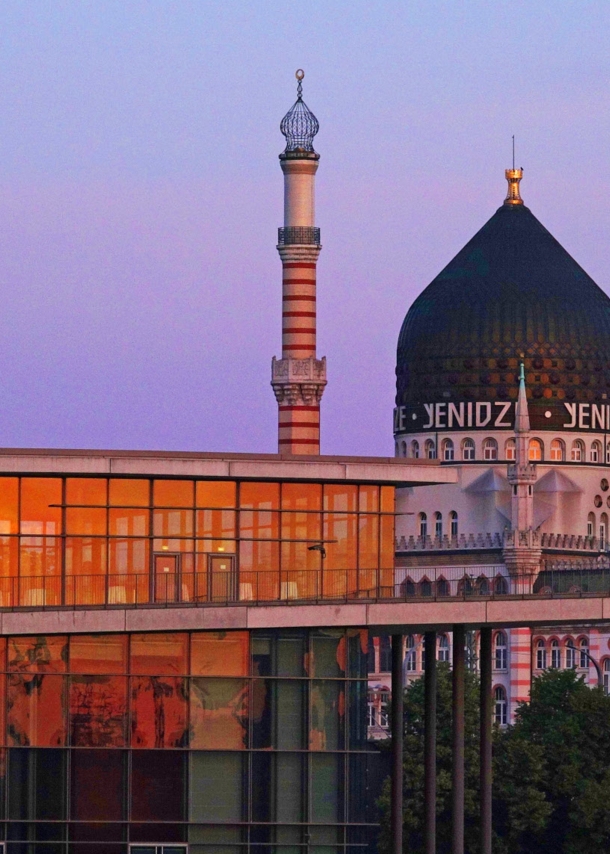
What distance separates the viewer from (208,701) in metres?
56.5

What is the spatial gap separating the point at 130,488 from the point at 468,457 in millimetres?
87430

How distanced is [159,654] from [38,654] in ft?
8.51

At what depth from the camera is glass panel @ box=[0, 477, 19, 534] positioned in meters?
57.2

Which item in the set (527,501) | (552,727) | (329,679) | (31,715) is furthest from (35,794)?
(527,501)

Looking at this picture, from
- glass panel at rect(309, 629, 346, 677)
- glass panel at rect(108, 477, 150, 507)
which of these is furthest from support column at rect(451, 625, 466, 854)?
glass panel at rect(108, 477, 150, 507)

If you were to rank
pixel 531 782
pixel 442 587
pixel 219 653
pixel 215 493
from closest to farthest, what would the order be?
1. pixel 219 653
2. pixel 215 493
3. pixel 531 782
4. pixel 442 587

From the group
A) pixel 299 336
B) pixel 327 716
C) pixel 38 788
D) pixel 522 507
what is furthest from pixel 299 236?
pixel 38 788

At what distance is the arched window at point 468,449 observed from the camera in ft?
474

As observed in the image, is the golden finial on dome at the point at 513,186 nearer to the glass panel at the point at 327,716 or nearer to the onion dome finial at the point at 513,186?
the onion dome finial at the point at 513,186

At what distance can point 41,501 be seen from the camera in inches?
2265

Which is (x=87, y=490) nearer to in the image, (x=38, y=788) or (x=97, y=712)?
(x=97, y=712)

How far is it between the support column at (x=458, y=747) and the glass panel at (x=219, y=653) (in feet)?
18.9

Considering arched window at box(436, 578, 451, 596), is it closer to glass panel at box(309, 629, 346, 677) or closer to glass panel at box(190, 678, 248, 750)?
glass panel at box(309, 629, 346, 677)

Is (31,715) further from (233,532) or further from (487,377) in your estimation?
(487,377)
